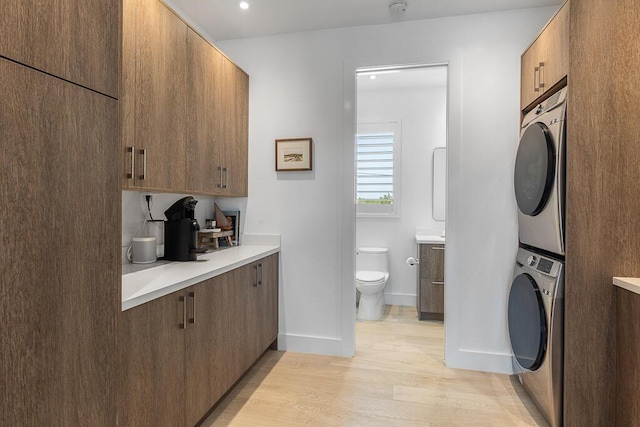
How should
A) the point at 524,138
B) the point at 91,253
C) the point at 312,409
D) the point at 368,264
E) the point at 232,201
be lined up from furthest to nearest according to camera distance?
the point at 368,264 < the point at 232,201 < the point at 524,138 < the point at 312,409 < the point at 91,253

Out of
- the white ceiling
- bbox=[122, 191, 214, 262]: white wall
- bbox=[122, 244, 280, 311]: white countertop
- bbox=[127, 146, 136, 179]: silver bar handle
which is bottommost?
bbox=[122, 244, 280, 311]: white countertop

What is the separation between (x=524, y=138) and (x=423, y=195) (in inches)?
70.9

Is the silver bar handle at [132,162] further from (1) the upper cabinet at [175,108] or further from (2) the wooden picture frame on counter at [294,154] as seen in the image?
(2) the wooden picture frame on counter at [294,154]

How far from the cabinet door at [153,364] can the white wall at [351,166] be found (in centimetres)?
137

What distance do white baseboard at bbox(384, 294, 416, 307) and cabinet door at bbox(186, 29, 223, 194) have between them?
101 inches

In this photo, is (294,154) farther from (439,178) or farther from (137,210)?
(439,178)

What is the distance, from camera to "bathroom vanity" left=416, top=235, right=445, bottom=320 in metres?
3.50

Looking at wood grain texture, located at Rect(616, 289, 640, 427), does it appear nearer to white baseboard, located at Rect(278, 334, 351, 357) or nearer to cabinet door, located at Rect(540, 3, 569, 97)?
cabinet door, located at Rect(540, 3, 569, 97)

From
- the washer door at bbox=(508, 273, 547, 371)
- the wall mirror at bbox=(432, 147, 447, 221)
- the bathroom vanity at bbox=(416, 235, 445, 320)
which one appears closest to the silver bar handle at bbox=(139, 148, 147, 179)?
the washer door at bbox=(508, 273, 547, 371)

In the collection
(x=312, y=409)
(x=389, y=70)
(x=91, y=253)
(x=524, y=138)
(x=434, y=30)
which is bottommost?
(x=312, y=409)

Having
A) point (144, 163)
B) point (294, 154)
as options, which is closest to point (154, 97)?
point (144, 163)

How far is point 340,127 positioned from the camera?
2.80 meters

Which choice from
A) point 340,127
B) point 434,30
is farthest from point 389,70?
point 340,127

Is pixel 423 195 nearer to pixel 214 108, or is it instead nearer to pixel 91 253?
pixel 214 108
